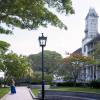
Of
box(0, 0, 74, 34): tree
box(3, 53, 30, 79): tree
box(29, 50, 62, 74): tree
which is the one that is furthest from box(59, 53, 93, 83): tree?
box(0, 0, 74, 34): tree

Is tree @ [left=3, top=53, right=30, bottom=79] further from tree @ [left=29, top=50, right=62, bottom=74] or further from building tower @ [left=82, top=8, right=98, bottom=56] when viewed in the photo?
building tower @ [left=82, top=8, right=98, bottom=56]

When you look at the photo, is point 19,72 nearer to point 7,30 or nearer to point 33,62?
point 33,62

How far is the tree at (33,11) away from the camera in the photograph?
1197 centimetres

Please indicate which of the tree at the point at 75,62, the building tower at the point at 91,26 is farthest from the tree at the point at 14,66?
the building tower at the point at 91,26

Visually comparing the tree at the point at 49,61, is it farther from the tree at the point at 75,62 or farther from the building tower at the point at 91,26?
the tree at the point at 75,62

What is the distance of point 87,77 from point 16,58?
1105 inches

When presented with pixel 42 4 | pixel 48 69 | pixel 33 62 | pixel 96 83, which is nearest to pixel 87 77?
pixel 48 69

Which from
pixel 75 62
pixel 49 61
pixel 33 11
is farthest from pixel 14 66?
pixel 33 11

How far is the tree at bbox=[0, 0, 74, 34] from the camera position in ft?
39.3

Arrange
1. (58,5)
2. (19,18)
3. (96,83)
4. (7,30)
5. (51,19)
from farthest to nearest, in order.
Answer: (96,83) → (7,30) → (19,18) → (51,19) → (58,5)

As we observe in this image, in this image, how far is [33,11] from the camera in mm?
12859

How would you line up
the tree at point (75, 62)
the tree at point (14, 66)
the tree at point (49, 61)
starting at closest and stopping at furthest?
the tree at point (75, 62)
the tree at point (14, 66)
the tree at point (49, 61)

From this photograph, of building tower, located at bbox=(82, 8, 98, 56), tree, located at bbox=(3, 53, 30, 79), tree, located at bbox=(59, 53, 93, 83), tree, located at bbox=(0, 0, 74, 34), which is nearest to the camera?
tree, located at bbox=(0, 0, 74, 34)

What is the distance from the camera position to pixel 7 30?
60.8 ft
